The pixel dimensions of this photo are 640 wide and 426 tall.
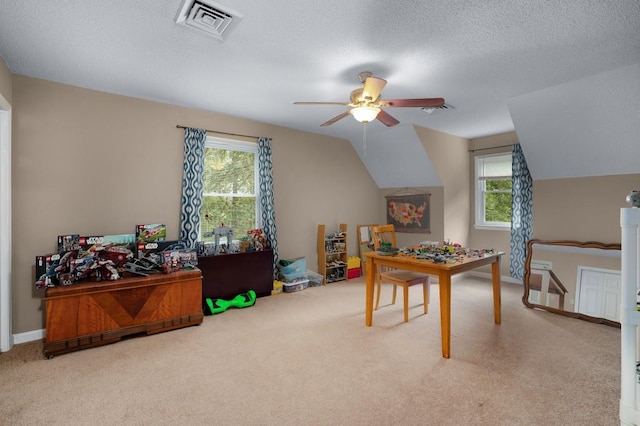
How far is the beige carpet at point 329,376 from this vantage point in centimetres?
184

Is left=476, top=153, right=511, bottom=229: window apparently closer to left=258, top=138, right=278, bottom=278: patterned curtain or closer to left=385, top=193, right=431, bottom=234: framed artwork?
left=385, top=193, right=431, bottom=234: framed artwork

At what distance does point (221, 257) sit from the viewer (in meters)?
3.78

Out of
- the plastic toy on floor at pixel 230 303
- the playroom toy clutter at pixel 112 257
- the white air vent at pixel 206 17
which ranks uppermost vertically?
the white air vent at pixel 206 17

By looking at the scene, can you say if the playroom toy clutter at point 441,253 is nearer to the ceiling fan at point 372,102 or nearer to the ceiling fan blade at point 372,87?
the ceiling fan at point 372,102

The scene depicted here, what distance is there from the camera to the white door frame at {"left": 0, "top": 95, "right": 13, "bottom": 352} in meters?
2.62

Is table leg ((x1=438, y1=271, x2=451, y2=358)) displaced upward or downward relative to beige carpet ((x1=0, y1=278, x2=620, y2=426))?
upward

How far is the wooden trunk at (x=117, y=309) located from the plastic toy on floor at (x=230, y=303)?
0.29 m

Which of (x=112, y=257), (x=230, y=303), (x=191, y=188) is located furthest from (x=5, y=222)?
(x=230, y=303)

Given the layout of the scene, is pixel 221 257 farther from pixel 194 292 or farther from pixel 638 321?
pixel 638 321

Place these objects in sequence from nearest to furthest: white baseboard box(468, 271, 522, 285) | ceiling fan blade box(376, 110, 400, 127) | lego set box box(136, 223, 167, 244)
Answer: ceiling fan blade box(376, 110, 400, 127), lego set box box(136, 223, 167, 244), white baseboard box(468, 271, 522, 285)

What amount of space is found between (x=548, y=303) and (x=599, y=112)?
7.11 feet

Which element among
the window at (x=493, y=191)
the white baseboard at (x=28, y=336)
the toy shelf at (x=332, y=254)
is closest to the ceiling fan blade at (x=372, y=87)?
the toy shelf at (x=332, y=254)

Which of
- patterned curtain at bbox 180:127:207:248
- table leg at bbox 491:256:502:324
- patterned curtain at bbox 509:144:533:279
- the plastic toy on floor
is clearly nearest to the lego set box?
patterned curtain at bbox 180:127:207:248

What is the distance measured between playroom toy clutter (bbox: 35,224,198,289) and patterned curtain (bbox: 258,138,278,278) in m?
1.15
